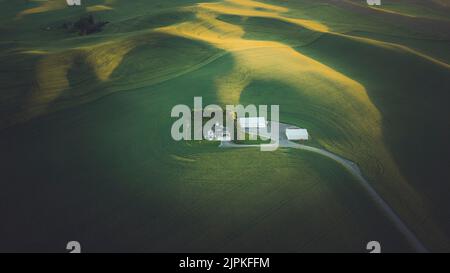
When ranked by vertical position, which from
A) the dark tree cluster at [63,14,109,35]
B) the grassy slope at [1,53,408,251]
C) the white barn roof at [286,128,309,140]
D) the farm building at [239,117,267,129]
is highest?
the dark tree cluster at [63,14,109,35]

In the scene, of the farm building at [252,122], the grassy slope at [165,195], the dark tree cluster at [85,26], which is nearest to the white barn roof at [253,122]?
the farm building at [252,122]

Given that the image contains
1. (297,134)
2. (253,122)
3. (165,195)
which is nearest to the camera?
(165,195)

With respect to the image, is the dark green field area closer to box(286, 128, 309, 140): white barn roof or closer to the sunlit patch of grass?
box(286, 128, 309, 140): white barn roof

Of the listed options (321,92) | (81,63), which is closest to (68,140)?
(81,63)

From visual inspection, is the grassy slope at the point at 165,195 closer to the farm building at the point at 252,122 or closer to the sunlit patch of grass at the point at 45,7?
the farm building at the point at 252,122

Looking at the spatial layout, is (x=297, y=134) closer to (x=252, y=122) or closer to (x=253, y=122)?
(x=253, y=122)

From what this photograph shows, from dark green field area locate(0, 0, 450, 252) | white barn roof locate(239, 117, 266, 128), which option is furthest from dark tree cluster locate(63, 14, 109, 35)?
white barn roof locate(239, 117, 266, 128)

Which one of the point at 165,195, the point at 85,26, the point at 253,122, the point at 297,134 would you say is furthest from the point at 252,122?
the point at 85,26

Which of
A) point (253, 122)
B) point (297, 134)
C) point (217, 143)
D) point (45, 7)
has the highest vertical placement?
point (45, 7)

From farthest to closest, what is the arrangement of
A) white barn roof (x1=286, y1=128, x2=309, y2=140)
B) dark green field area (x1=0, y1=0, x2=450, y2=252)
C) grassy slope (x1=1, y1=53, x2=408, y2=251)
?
white barn roof (x1=286, y1=128, x2=309, y2=140), dark green field area (x1=0, y1=0, x2=450, y2=252), grassy slope (x1=1, y1=53, x2=408, y2=251)
